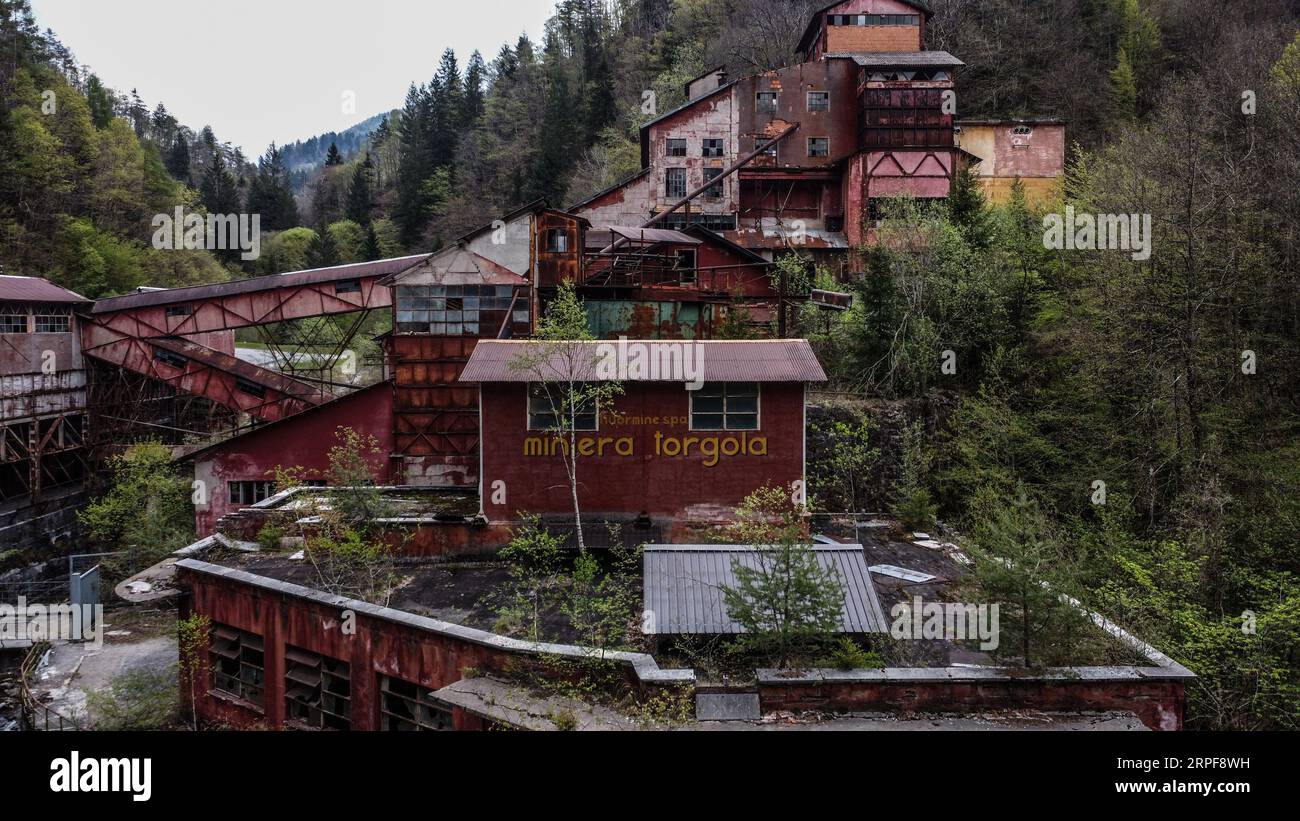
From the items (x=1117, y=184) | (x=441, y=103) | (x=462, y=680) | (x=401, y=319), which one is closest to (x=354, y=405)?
(x=401, y=319)

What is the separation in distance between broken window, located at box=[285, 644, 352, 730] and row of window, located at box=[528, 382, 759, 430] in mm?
6669

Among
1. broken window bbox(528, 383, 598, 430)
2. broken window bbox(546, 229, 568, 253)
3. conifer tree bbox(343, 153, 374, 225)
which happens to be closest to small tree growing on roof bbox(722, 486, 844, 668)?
broken window bbox(528, 383, 598, 430)

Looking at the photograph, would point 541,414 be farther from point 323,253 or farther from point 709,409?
point 323,253

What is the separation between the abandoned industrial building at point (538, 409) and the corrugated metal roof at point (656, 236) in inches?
8.8

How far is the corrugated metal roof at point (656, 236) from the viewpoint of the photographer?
28.6 m

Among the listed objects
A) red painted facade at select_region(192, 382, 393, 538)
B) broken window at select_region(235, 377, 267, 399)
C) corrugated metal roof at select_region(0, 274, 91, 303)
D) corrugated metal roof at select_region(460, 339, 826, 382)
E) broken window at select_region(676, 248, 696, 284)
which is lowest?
red painted facade at select_region(192, 382, 393, 538)

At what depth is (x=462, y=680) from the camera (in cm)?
1312

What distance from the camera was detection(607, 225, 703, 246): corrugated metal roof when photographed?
28.6 meters

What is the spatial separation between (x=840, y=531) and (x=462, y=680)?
11.4 m

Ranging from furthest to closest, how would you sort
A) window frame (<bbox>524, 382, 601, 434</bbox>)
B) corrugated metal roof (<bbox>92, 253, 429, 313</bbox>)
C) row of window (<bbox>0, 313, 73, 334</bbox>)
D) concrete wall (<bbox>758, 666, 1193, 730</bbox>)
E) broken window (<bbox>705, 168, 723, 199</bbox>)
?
broken window (<bbox>705, 168, 723, 199</bbox>), corrugated metal roof (<bbox>92, 253, 429, 313</bbox>), row of window (<bbox>0, 313, 73, 334</bbox>), window frame (<bbox>524, 382, 601, 434</bbox>), concrete wall (<bbox>758, 666, 1193, 730</bbox>)

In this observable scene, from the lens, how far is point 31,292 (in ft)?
96.4

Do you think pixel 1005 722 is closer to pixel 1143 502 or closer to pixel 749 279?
pixel 1143 502

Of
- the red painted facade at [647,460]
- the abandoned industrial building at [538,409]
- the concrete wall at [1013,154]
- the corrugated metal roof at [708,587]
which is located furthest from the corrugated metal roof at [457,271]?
the concrete wall at [1013,154]

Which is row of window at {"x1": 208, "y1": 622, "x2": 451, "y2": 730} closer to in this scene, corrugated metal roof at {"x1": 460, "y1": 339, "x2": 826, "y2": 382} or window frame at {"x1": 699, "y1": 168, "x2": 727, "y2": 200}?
corrugated metal roof at {"x1": 460, "y1": 339, "x2": 826, "y2": 382}
